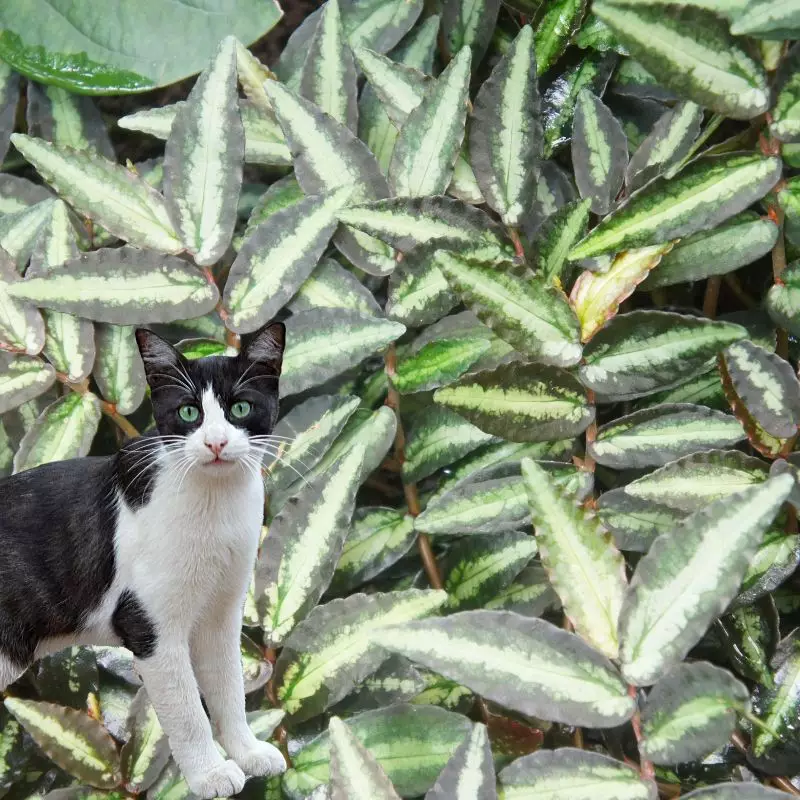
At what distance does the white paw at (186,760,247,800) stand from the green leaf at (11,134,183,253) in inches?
11.3

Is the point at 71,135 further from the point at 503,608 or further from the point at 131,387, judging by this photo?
the point at 503,608

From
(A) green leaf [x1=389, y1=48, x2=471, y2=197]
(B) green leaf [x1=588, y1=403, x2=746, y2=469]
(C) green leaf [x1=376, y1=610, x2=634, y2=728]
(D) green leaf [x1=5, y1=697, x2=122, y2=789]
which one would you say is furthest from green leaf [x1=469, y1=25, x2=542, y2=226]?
(D) green leaf [x1=5, y1=697, x2=122, y2=789]

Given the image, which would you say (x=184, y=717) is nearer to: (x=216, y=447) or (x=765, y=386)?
(x=216, y=447)

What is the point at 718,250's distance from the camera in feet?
1.96

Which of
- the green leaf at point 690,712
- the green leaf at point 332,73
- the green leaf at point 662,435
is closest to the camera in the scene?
the green leaf at point 690,712

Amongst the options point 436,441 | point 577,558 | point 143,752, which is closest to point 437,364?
point 436,441

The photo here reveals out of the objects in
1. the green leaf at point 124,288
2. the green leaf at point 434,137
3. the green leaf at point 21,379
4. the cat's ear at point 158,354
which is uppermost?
the green leaf at point 434,137

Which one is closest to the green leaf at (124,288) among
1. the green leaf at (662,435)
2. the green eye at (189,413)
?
the green eye at (189,413)

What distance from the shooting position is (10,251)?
0.67 meters

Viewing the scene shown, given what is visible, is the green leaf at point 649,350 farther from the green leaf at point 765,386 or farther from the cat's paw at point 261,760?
the cat's paw at point 261,760

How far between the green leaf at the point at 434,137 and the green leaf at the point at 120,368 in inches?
7.0

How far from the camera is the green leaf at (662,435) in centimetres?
57

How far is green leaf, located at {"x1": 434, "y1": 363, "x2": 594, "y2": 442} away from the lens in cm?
56

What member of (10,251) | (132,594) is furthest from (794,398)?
(10,251)
